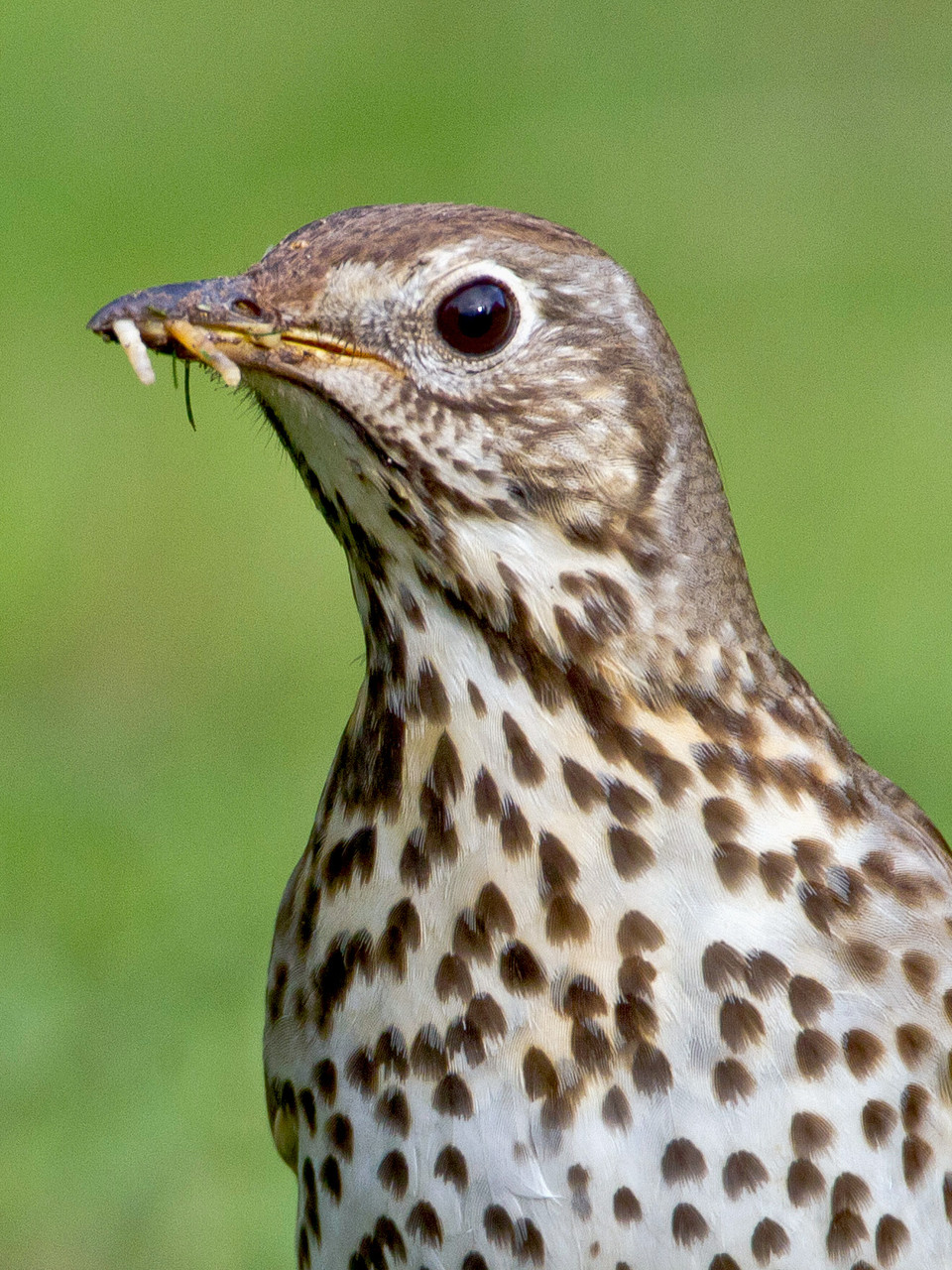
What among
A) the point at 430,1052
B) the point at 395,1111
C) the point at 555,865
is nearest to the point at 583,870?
the point at 555,865

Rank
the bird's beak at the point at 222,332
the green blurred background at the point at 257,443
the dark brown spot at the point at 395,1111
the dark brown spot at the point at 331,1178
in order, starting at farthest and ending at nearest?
the green blurred background at the point at 257,443 → the dark brown spot at the point at 331,1178 → the dark brown spot at the point at 395,1111 → the bird's beak at the point at 222,332

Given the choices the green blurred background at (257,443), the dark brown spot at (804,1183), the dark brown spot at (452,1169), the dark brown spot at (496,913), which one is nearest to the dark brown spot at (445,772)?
the dark brown spot at (496,913)

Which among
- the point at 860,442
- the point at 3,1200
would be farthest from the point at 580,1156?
the point at 860,442

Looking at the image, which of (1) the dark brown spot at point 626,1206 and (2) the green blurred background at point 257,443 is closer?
(1) the dark brown spot at point 626,1206

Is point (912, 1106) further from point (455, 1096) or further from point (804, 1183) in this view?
point (455, 1096)

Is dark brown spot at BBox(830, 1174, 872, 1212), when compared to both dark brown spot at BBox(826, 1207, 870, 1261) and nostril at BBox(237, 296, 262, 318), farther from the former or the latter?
nostril at BBox(237, 296, 262, 318)

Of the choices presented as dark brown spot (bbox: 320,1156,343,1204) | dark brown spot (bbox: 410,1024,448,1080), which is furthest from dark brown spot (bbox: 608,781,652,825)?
dark brown spot (bbox: 320,1156,343,1204)

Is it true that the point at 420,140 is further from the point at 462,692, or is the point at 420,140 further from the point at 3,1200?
the point at 462,692

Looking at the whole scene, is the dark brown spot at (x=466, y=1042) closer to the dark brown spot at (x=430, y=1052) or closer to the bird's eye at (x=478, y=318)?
the dark brown spot at (x=430, y=1052)

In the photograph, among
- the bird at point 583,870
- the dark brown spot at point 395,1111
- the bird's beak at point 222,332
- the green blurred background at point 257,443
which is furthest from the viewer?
the green blurred background at point 257,443
